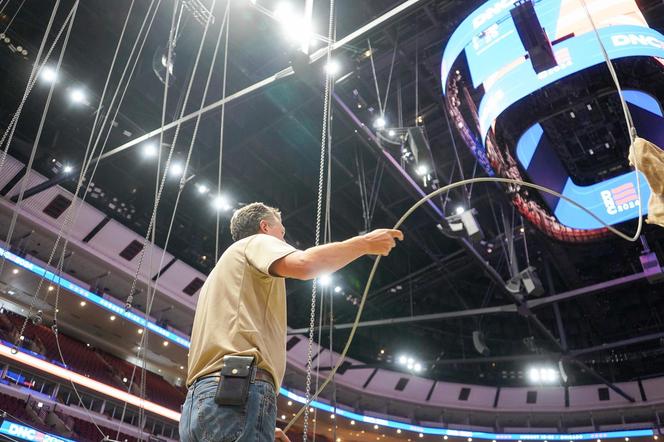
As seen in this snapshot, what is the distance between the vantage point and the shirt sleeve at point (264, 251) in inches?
Result: 66.2

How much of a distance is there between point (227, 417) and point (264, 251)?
0.52m

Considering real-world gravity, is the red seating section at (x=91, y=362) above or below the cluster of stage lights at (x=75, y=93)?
below

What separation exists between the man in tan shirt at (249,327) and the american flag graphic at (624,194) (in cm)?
779

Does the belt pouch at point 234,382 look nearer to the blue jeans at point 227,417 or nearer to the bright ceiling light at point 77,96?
the blue jeans at point 227,417

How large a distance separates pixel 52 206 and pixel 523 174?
395 inches

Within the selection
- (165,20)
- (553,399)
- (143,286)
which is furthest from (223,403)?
(553,399)

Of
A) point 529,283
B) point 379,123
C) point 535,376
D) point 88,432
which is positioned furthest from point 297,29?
point 535,376

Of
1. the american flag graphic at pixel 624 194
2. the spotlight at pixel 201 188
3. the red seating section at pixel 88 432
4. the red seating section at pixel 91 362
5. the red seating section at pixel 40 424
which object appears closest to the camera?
the american flag graphic at pixel 624 194

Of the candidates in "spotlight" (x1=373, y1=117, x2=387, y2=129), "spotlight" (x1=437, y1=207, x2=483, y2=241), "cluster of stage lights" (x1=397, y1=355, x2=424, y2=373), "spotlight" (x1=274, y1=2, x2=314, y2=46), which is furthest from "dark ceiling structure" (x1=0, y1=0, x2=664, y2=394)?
"cluster of stage lights" (x1=397, y1=355, x2=424, y2=373)

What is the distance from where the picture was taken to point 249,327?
1.68m

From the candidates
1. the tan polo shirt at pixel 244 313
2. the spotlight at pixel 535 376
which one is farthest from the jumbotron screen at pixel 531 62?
the spotlight at pixel 535 376

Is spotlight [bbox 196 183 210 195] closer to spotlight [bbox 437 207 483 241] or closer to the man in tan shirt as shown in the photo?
spotlight [bbox 437 207 483 241]

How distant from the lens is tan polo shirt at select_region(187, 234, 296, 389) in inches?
65.1

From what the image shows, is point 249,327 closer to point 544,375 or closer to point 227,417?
point 227,417
